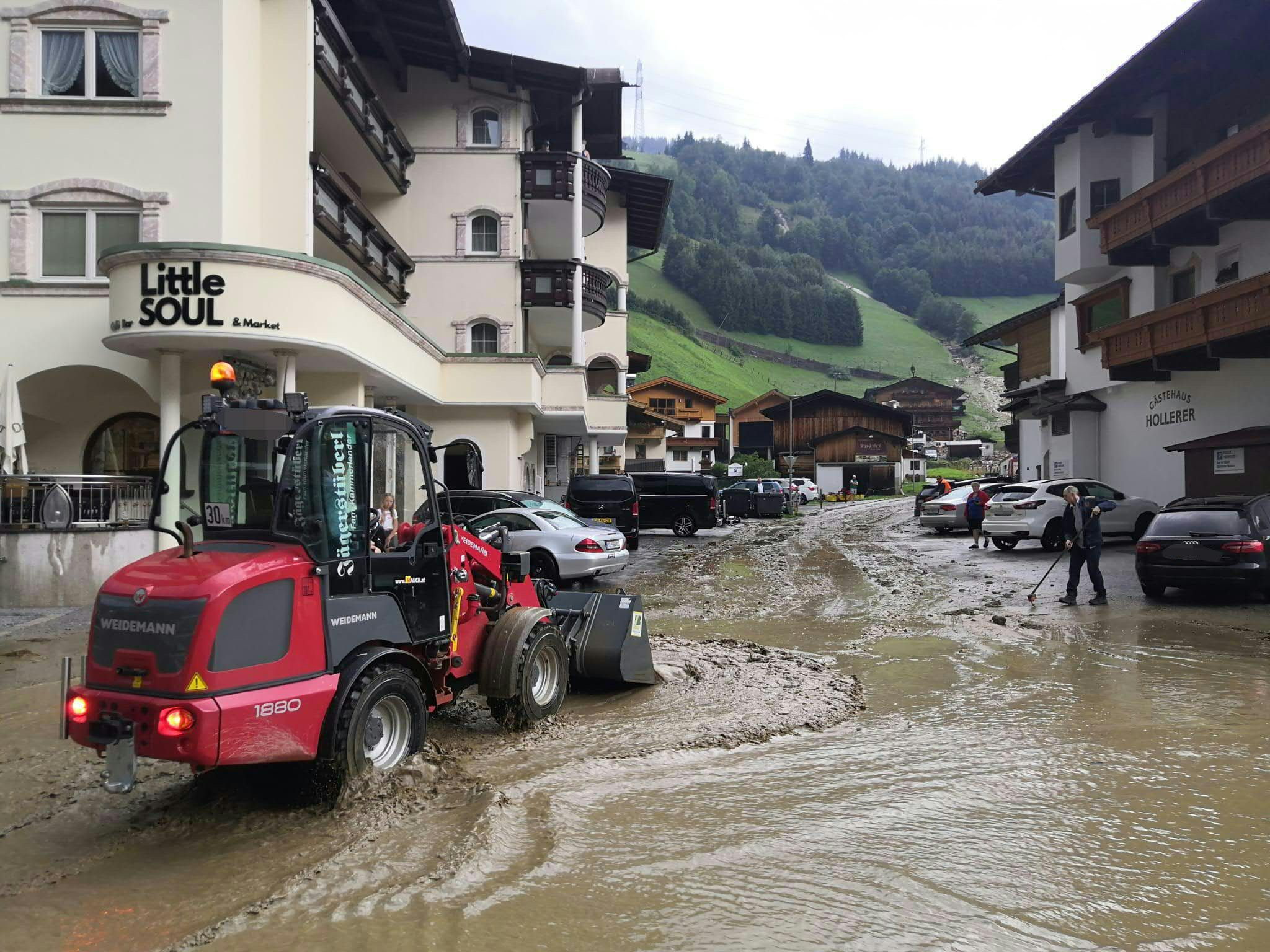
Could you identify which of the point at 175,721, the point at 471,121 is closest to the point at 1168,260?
the point at 471,121

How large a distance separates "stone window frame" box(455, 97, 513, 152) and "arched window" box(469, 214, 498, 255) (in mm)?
1986

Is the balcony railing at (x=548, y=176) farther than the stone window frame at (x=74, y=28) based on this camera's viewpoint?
Yes

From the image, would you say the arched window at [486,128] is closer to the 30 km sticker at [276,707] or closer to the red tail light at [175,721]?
the 30 km sticker at [276,707]

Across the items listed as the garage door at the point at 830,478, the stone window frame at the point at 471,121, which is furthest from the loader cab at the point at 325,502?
the garage door at the point at 830,478

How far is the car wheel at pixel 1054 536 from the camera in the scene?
22922 millimetres

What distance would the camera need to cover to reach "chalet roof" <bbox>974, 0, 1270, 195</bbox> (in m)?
21.4

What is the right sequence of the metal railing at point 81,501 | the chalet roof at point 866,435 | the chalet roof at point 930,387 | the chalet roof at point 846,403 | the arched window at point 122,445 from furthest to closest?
the chalet roof at point 930,387
the chalet roof at point 846,403
the chalet roof at point 866,435
the arched window at point 122,445
the metal railing at point 81,501

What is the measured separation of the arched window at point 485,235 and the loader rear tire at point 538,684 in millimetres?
23274

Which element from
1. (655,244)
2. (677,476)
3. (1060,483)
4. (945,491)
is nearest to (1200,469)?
(1060,483)

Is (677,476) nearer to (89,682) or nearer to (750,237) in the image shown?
(89,682)

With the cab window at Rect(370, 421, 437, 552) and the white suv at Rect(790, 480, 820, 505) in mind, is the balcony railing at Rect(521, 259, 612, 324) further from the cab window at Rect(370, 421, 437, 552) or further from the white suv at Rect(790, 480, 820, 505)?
the white suv at Rect(790, 480, 820, 505)

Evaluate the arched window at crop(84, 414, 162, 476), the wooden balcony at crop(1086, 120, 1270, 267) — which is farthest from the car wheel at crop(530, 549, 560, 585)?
the wooden balcony at crop(1086, 120, 1270, 267)

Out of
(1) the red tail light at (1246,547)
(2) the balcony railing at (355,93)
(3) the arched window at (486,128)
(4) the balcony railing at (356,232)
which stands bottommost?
(1) the red tail light at (1246,547)

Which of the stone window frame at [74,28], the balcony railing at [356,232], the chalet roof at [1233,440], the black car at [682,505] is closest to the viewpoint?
the stone window frame at [74,28]
